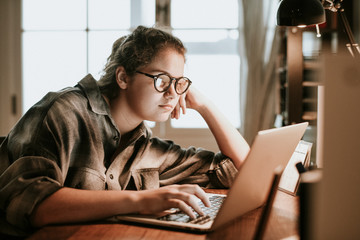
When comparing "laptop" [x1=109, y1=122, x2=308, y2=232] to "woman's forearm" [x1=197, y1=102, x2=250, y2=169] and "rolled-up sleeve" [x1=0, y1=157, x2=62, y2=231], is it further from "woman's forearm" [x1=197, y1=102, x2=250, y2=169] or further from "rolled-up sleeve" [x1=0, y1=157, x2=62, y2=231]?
"woman's forearm" [x1=197, y1=102, x2=250, y2=169]

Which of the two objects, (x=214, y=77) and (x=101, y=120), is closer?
(x=101, y=120)

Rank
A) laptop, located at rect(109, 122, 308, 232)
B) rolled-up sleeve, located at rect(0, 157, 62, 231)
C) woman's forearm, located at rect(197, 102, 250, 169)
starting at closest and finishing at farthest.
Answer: laptop, located at rect(109, 122, 308, 232), rolled-up sleeve, located at rect(0, 157, 62, 231), woman's forearm, located at rect(197, 102, 250, 169)

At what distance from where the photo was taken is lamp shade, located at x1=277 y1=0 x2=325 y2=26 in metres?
1.22

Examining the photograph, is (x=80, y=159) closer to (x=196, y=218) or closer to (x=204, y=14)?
(x=196, y=218)

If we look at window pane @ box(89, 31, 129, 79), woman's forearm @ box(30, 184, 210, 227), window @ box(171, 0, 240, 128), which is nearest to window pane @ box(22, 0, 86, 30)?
window pane @ box(89, 31, 129, 79)

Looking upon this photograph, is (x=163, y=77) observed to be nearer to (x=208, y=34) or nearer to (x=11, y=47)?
(x=208, y=34)

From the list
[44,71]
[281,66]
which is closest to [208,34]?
[281,66]

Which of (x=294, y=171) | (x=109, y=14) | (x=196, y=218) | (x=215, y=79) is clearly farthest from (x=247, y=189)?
(x=109, y=14)

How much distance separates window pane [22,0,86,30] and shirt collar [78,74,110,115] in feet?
6.84

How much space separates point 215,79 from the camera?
320cm

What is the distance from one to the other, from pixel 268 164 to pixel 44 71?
109 inches

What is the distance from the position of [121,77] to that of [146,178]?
36cm

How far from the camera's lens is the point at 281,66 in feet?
8.94

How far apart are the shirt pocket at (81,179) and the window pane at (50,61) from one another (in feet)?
7.35
